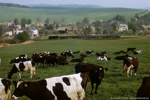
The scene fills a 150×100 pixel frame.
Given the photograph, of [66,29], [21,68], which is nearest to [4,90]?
[21,68]

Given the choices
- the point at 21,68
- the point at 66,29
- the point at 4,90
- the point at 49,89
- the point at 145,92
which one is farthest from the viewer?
the point at 66,29

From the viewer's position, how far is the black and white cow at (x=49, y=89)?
24.6 ft

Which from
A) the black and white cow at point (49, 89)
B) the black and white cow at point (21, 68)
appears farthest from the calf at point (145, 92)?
the black and white cow at point (21, 68)

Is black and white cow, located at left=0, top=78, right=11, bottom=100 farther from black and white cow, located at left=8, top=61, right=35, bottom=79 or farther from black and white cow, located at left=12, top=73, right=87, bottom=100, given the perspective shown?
black and white cow, located at left=8, top=61, right=35, bottom=79

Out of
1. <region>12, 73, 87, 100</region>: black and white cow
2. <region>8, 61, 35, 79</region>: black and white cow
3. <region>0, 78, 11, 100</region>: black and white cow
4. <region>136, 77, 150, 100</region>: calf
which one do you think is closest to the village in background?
<region>8, 61, 35, 79</region>: black and white cow

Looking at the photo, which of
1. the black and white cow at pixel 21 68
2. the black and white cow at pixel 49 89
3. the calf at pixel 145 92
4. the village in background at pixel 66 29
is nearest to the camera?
the calf at pixel 145 92

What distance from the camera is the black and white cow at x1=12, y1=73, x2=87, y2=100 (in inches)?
295

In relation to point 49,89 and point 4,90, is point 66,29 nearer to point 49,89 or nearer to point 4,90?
point 4,90

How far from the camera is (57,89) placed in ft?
25.1

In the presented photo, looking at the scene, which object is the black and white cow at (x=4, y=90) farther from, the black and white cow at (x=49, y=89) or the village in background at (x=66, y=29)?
the village in background at (x=66, y=29)

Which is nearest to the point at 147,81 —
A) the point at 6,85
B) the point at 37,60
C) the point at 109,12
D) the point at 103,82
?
the point at 6,85

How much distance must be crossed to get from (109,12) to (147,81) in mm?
160212

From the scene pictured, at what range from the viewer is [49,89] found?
7531mm

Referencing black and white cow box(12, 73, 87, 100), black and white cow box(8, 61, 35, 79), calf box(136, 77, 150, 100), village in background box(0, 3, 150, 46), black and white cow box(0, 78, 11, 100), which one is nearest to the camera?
calf box(136, 77, 150, 100)
